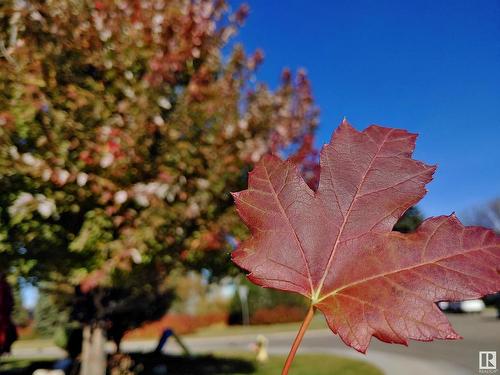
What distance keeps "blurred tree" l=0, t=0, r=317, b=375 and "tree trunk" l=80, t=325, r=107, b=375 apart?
1798 mm

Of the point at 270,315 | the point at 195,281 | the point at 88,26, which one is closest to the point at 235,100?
the point at 88,26

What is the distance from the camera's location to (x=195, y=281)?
136ft

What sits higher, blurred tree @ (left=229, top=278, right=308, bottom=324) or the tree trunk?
blurred tree @ (left=229, top=278, right=308, bottom=324)

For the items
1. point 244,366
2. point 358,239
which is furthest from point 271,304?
point 358,239

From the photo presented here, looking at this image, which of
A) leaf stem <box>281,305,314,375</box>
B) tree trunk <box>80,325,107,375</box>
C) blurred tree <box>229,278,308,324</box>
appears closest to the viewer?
leaf stem <box>281,305,314,375</box>

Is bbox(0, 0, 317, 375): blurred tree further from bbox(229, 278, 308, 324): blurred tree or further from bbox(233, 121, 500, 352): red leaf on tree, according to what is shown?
bbox(229, 278, 308, 324): blurred tree

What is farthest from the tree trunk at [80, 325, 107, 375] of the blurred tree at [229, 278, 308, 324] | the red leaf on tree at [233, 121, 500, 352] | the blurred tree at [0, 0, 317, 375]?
the blurred tree at [229, 278, 308, 324]

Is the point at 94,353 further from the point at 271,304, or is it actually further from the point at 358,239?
the point at 271,304

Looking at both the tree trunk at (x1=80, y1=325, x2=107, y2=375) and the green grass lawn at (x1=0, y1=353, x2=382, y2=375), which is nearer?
the tree trunk at (x1=80, y1=325, x2=107, y2=375)

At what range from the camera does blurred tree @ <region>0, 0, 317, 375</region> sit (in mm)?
4852

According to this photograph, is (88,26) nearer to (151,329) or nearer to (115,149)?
(115,149)

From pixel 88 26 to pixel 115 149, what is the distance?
1951mm

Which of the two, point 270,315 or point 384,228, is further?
point 270,315

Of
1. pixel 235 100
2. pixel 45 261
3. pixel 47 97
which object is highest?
pixel 235 100
